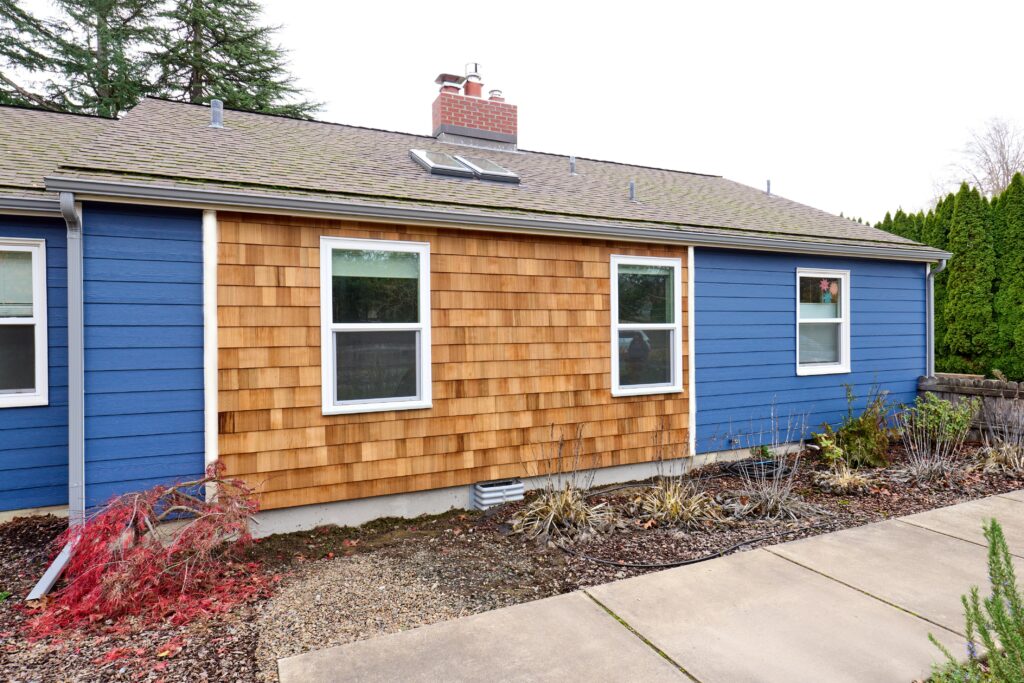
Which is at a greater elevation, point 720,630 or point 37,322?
point 37,322

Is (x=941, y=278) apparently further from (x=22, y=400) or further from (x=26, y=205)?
(x=22, y=400)

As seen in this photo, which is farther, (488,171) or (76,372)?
(488,171)

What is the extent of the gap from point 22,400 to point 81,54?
1314 centimetres

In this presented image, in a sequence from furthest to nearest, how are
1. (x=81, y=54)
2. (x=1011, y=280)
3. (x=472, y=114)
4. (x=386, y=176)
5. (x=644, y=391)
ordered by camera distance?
1. (x=81, y=54)
2. (x=1011, y=280)
3. (x=472, y=114)
4. (x=644, y=391)
5. (x=386, y=176)

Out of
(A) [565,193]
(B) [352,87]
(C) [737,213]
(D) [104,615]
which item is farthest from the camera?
(B) [352,87]

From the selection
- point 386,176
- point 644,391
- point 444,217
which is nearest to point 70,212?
point 444,217

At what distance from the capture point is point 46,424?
15.0 ft

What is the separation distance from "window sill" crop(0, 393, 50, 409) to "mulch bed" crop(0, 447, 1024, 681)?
2.97 feet

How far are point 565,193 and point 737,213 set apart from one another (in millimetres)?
2499

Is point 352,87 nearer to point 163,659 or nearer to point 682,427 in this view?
point 682,427

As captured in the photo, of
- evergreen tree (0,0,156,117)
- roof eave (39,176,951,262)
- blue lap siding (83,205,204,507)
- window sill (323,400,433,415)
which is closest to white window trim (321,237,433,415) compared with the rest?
window sill (323,400,433,415)

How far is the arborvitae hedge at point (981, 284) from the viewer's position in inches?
362

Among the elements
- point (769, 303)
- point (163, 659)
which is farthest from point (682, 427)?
point (163, 659)

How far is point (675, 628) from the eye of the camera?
9.82ft
